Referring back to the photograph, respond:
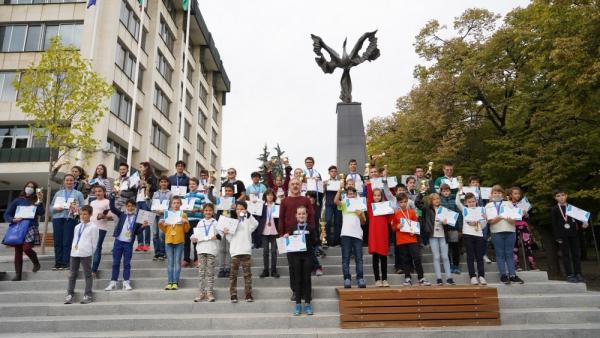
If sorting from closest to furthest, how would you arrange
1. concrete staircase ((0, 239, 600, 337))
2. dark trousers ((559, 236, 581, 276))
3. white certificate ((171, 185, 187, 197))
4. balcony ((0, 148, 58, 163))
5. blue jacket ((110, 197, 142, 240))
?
1. concrete staircase ((0, 239, 600, 337))
2. blue jacket ((110, 197, 142, 240))
3. dark trousers ((559, 236, 581, 276))
4. white certificate ((171, 185, 187, 197))
5. balcony ((0, 148, 58, 163))

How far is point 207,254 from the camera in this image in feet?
24.4

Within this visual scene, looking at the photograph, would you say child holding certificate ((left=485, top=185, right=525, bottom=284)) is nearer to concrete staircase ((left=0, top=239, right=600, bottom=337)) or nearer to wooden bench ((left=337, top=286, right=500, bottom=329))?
concrete staircase ((left=0, top=239, right=600, bottom=337))

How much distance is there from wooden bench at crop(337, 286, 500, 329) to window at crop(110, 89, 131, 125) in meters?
25.1

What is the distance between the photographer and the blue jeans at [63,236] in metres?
8.80

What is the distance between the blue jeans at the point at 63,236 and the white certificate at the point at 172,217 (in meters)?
2.49

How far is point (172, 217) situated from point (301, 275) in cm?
306

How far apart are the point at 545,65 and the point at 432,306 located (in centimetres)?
1297

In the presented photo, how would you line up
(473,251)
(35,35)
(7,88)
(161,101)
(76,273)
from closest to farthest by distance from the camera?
1. (76,273)
2. (473,251)
3. (7,88)
4. (35,35)
5. (161,101)

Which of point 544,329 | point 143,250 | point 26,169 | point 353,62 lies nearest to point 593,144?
point 353,62

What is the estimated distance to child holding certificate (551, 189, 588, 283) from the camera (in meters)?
8.35

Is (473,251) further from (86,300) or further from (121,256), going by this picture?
(86,300)

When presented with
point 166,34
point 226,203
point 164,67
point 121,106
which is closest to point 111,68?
point 121,106

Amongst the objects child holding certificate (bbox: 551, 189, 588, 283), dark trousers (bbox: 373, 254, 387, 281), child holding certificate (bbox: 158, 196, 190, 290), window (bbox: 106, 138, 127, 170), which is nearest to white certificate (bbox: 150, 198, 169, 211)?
child holding certificate (bbox: 158, 196, 190, 290)

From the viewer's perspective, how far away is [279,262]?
933 cm
